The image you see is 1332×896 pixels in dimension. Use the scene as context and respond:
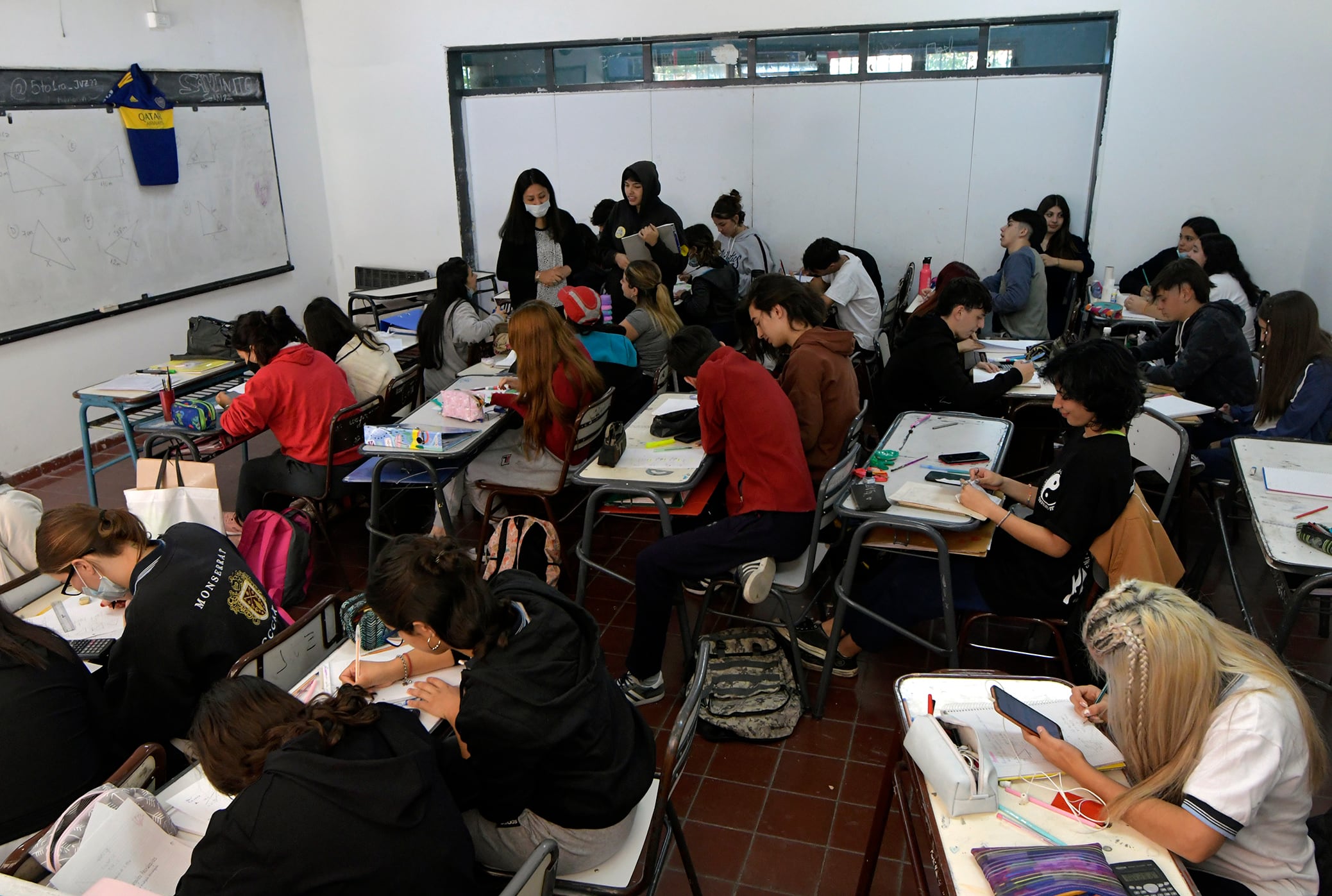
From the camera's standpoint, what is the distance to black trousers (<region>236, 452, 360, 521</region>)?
3992 millimetres

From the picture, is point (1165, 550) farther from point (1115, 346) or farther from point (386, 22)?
point (386, 22)

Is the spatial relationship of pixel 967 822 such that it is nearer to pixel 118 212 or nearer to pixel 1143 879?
pixel 1143 879

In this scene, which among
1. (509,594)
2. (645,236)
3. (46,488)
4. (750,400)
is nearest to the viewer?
(509,594)

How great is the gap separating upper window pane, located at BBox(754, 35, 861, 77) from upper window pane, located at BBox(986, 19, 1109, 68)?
94 cm

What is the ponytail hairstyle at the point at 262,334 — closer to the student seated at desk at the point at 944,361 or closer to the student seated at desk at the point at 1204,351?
the student seated at desk at the point at 944,361

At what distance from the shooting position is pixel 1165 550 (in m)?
2.62

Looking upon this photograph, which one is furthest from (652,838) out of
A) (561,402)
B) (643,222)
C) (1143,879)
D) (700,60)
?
(700,60)

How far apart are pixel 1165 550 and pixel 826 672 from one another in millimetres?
1123

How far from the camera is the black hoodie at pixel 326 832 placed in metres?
1.45

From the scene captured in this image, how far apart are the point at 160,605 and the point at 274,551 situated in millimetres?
1187

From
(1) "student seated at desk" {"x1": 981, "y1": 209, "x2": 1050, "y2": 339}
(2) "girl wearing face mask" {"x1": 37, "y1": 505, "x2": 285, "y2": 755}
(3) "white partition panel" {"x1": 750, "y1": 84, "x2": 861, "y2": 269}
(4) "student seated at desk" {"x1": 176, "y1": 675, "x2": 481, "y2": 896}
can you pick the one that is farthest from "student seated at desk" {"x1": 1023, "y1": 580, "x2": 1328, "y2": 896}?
(3) "white partition panel" {"x1": 750, "y1": 84, "x2": 861, "y2": 269}

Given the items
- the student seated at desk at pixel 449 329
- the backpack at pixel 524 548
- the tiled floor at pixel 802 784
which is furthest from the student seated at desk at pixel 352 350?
the tiled floor at pixel 802 784

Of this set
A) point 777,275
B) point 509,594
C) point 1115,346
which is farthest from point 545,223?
point 509,594

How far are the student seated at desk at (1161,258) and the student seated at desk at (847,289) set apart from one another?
57.5 inches
